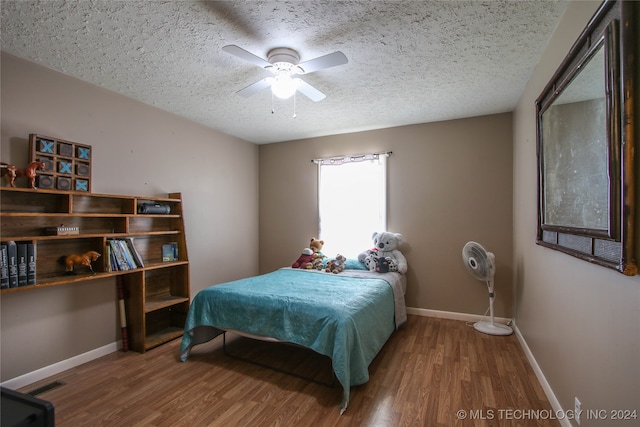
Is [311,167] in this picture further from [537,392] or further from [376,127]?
[537,392]

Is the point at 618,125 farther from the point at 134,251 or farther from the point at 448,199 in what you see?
the point at 134,251

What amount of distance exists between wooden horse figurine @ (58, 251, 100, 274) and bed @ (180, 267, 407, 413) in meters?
0.90

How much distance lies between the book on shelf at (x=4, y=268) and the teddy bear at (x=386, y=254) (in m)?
3.18

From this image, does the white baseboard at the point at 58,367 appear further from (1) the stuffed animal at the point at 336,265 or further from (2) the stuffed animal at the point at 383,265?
(2) the stuffed animal at the point at 383,265

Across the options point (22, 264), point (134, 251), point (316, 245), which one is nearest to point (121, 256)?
point (134, 251)

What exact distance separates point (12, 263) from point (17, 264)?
1.2 inches

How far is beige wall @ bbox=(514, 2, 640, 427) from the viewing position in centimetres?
109

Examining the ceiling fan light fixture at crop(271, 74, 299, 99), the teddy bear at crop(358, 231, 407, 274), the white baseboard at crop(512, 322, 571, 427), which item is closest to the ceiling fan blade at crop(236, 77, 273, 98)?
the ceiling fan light fixture at crop(271, 74, 299, 99)

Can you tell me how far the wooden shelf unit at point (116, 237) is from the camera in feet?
7.16

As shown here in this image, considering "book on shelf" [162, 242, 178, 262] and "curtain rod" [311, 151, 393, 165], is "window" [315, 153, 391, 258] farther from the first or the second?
"book on shelf" [162, 242, 178, 262]

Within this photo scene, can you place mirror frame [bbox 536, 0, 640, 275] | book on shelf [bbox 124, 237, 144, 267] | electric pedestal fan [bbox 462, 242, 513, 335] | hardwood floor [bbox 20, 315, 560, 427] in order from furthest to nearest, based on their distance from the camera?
electric pedestal fan [bbox 462, 242, 513, 335], book on shelf [bbox 124, 237, 144, 267], hardwood floor [bbox 20, 315, 560, 427], mirror frame [bbox 536, 0, 640, 275]

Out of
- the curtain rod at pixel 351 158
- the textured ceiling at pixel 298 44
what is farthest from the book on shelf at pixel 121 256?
the curtain rod at pixel 351 158

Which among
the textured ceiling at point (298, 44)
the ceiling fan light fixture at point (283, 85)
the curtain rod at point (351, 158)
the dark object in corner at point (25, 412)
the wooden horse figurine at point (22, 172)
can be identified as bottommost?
the dark object in corner at point (25, 412)

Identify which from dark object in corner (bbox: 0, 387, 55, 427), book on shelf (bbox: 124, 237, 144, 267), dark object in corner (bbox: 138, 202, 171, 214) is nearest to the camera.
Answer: dark object in corner (bbox: 0, 387, 55, 427)
